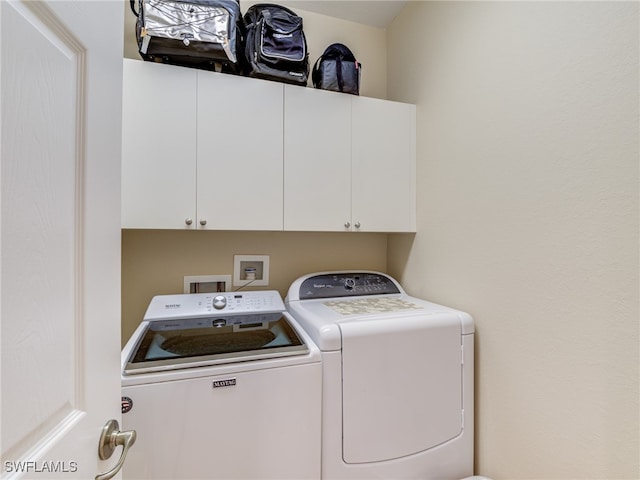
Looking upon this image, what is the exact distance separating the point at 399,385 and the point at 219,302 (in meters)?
0.96

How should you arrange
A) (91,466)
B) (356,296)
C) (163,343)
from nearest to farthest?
(91,466) < (163,343) < (356,296)

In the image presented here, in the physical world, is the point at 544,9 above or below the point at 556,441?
above

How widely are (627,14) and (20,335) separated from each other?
1.61 m

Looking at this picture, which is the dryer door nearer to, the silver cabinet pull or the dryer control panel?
the dryer control panel

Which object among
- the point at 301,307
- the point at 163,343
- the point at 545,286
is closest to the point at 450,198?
the point at 545,286

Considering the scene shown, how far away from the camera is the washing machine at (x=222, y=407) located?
924mm

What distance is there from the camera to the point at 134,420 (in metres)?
0.90

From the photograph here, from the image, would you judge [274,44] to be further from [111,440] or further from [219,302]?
[111,440]

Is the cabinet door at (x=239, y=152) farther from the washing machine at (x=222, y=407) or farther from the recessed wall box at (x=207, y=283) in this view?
the washing machine at (x=222, y=407)

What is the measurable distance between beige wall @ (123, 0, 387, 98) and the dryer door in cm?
164

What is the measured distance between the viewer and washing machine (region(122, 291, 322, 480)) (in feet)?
3.03

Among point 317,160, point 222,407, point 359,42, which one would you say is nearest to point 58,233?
point 222,407

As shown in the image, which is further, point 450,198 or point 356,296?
point 356,296

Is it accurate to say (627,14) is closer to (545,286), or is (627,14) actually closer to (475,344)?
(545,286)
